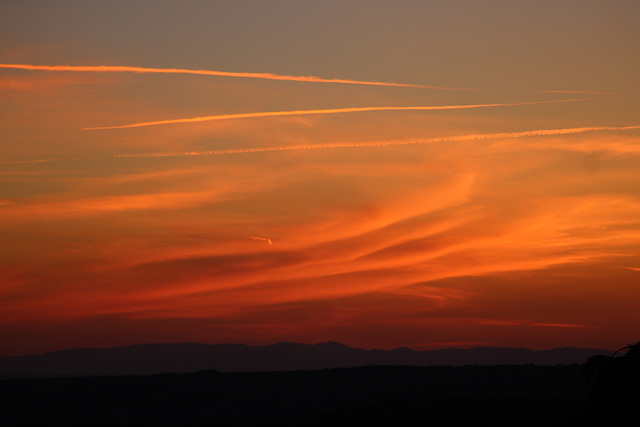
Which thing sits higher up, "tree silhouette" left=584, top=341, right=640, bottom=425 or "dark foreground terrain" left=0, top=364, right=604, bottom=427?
"dark foreground terrain" left=0, top=364, right=604, bottom=427

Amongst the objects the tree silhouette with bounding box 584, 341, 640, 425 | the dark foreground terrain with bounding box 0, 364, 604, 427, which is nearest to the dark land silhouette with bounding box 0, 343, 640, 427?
the dark foreground terrain with bounding box 0, 364, 604, 427

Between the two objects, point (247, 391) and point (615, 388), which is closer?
point (615, 388)

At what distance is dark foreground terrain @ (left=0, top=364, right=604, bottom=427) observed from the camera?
123750 millimetres

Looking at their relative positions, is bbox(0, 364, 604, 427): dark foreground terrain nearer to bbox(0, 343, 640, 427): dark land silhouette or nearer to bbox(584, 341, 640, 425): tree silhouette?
bbox(0, 343, 640, 427): dark land silhouette

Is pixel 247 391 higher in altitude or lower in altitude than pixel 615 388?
higher

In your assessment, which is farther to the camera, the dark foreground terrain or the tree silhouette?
the dark foreground terrain

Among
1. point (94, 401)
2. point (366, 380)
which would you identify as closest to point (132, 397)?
point (94, 401)

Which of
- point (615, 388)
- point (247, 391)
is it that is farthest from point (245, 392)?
point (615, 388)

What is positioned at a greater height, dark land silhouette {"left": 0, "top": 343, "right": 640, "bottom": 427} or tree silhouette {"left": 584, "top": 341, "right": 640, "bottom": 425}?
dark land silhouette {"left": 0, "top": 343, "right": 640, "bottom": 427}

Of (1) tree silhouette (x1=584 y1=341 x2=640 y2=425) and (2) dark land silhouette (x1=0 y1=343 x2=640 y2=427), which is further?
(2) dark land silhouette (x1=0 y1=343 x2=640 y2=427)

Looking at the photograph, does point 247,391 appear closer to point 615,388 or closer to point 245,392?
point 245,392

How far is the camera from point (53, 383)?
455 ft

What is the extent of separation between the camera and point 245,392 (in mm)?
138625

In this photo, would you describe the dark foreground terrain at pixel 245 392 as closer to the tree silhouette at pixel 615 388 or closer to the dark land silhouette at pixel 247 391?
the dark land silhouette at pixel 247 391
